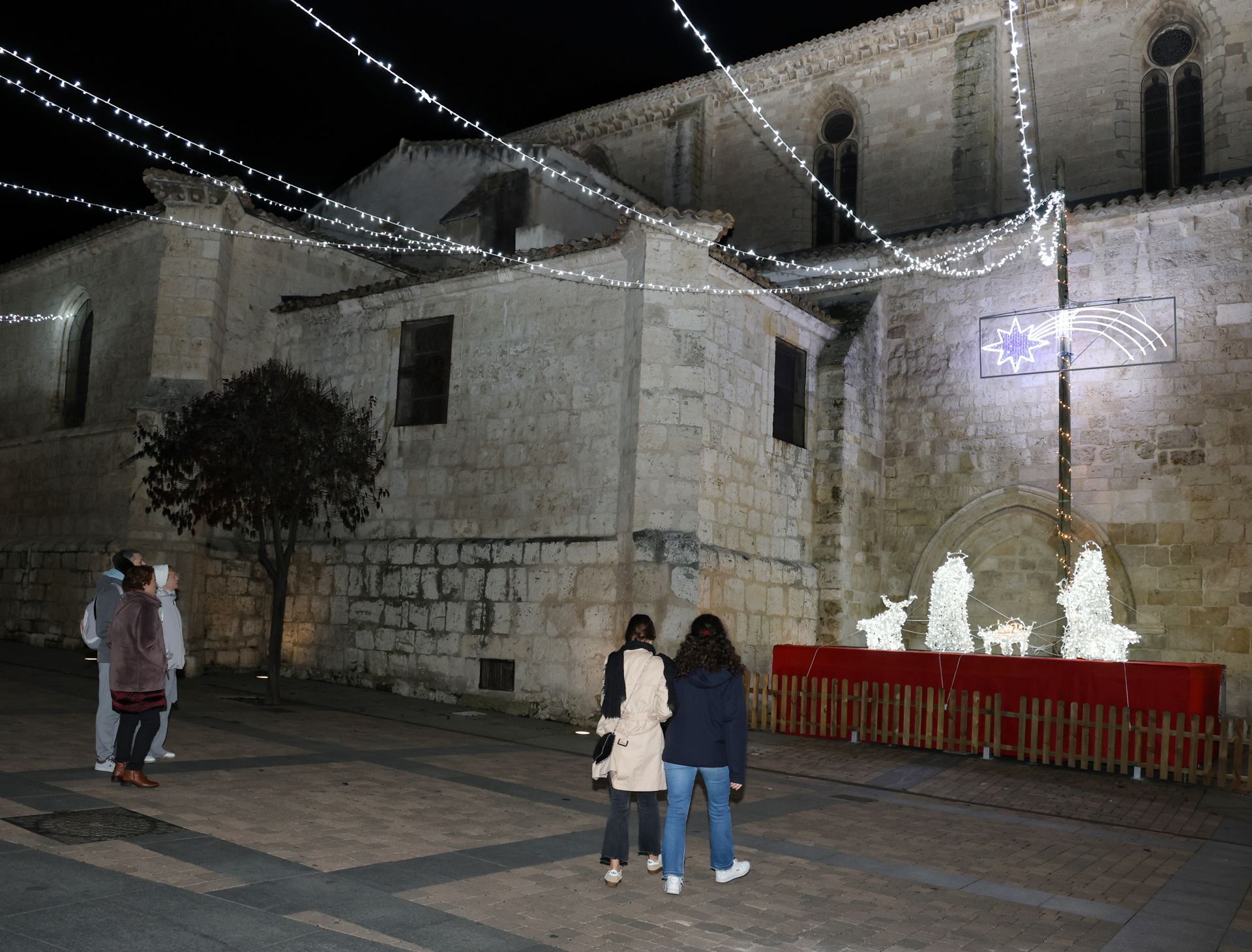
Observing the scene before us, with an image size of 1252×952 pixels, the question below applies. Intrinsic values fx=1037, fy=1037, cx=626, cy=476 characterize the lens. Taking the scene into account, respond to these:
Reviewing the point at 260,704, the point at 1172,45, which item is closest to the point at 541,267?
the point at 260,704

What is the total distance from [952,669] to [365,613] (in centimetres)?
761

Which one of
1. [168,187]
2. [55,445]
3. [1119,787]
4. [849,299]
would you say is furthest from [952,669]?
[55,445]

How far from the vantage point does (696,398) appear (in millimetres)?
12289

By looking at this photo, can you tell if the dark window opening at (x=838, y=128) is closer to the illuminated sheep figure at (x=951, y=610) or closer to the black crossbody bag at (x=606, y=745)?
the illuminated sheep figure at (x=951, y=610)

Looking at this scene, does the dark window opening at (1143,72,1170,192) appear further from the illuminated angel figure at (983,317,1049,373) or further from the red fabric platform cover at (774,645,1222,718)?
the red fabric platform cover at (774,645,1222,718)

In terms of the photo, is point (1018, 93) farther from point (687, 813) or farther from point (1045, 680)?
point (687, 813)

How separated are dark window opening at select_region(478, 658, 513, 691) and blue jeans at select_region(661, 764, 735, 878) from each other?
740 cm

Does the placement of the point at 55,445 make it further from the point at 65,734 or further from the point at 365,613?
the point at 65,734

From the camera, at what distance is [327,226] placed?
1988 centimetres

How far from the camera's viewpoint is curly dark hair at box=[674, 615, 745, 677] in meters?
5.52

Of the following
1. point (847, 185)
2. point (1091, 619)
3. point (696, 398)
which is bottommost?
point (1091, 619)

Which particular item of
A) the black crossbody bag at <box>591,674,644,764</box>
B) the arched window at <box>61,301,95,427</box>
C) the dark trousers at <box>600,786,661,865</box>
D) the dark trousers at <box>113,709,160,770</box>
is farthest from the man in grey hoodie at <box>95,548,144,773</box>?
the arched window at <box>61,301,95,427</box>

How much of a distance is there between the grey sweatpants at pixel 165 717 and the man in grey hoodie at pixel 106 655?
0.28 m

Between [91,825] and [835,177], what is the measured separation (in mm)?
18090
